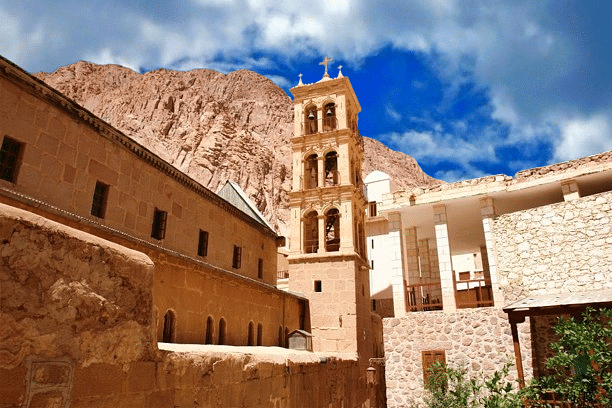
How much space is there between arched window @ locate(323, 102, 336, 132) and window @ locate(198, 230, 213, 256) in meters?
9.92

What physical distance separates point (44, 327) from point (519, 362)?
37.3 ft

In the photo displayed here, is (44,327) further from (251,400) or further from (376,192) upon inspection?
(376,192)

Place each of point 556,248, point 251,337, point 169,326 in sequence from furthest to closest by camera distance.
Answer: point 251,337, point 556,248, point 169,326

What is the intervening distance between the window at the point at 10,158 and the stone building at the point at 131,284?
0.02 metres

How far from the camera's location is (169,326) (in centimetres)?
1113

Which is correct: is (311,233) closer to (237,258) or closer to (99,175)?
(237,258)

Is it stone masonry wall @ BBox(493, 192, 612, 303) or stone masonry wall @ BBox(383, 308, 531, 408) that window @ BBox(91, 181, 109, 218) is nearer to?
stone masonry wall @ BBox(383, 308, 531, 408)

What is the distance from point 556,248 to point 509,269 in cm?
155

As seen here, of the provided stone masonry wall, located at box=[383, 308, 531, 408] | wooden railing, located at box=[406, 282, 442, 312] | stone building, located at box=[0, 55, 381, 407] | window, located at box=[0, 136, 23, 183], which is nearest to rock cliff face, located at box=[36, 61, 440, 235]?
stone building, located at box=[0, 55, 381, 407]

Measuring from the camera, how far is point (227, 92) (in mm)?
66938

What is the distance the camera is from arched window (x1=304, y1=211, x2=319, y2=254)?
21.2 m

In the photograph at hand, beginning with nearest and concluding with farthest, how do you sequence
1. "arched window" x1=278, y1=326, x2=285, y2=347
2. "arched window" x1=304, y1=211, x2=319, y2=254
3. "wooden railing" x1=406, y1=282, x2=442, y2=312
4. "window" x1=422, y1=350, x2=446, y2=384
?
"window" x1=422, y1=350, x2=446, y2=384
"wooden railing" x1=406, y1=282, x2=442, y2=312
"arched window" x1=278, y1=326, x2=285, y2=347
"arched window" x1=304, y1=211, x2=319, y2=254

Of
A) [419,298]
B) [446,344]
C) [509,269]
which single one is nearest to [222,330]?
[419,298]

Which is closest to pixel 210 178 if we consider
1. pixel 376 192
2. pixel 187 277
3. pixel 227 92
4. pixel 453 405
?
pixel 376 192
